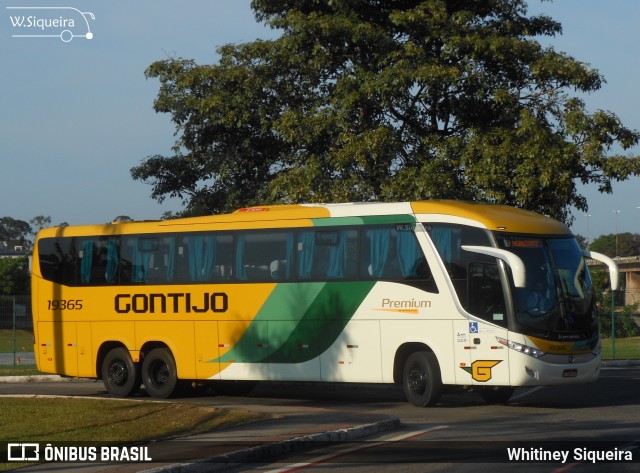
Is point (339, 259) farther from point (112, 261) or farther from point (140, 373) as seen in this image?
point (112, 261)

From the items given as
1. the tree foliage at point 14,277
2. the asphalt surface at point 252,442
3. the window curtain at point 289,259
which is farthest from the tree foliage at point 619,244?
the asphalt surface at point 252,442

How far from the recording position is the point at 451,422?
54.5ft

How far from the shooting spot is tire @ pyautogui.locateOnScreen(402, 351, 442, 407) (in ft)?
62.7

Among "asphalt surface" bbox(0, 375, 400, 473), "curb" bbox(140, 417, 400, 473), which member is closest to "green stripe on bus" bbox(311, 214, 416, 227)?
"asphalt surface" bbox(0, 375, 400, 473)

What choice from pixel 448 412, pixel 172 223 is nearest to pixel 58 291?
pixel 172 223

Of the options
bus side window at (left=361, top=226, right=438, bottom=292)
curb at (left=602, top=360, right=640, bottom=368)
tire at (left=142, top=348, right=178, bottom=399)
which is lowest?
curb at (left=602, top=360, right=640, bottom=368)

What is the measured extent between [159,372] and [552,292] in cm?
865

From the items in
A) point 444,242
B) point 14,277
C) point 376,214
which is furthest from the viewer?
point 14,277

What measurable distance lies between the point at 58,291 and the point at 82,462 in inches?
482

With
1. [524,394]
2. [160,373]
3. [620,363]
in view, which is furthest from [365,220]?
[620,363]

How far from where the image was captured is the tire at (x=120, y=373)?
23.0 meters

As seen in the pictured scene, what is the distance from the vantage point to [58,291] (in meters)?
24.1

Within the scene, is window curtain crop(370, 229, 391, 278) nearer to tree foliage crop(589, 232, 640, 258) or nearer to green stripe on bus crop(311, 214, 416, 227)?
green stripe on bus crop(311, 214, 416, 227)

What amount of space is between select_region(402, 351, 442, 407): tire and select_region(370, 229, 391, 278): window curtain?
1623mm
